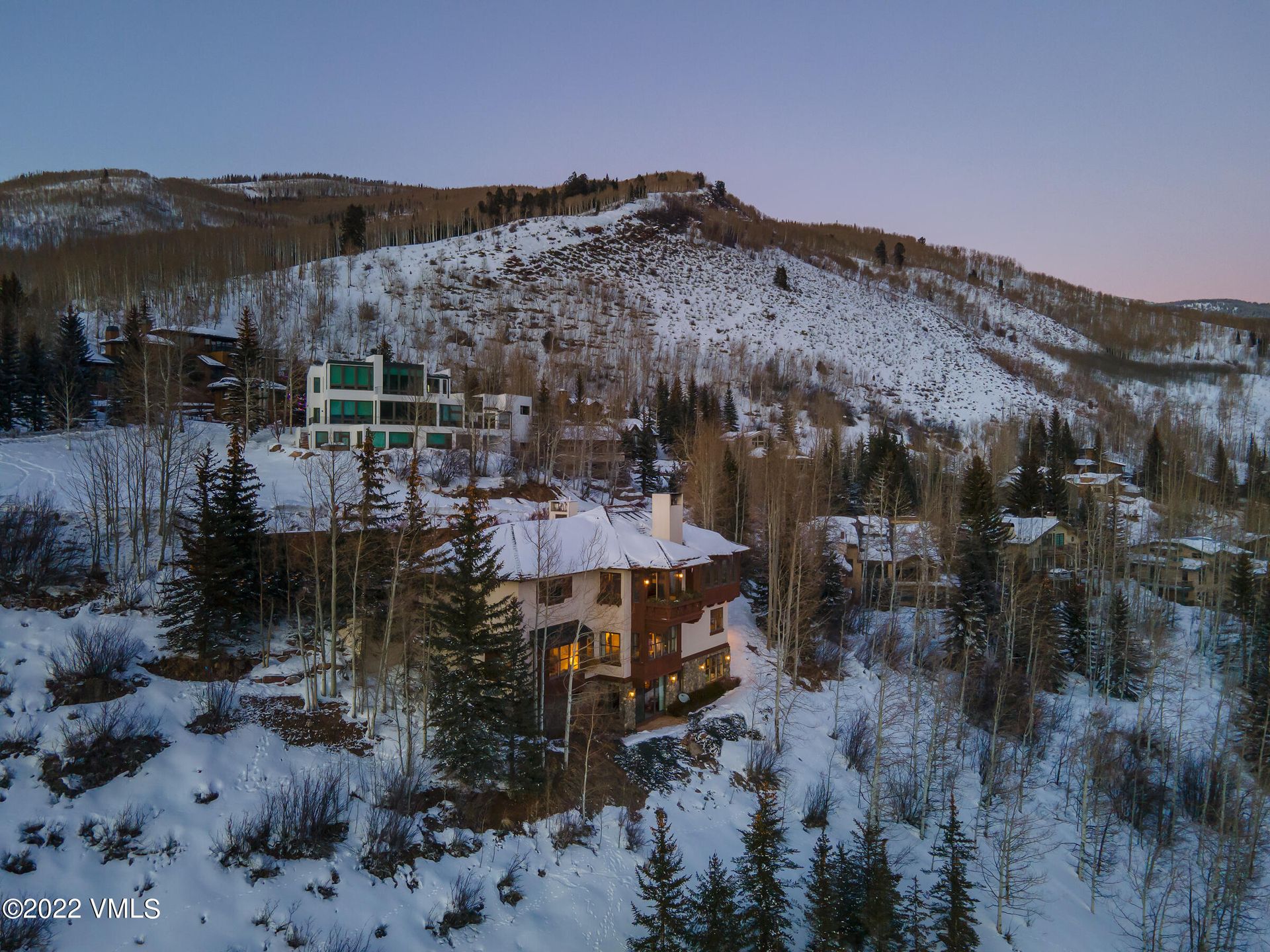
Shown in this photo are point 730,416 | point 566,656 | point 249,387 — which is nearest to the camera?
point 566,656

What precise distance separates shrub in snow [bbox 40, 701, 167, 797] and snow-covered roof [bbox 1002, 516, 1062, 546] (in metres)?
44.7

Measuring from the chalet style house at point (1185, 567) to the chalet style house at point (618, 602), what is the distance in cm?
3345

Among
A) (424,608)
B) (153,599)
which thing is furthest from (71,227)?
(424,608)

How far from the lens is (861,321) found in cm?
13350

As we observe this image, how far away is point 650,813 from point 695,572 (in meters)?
10.1

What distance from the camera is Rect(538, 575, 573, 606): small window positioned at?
2202cm

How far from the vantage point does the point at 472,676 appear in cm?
1816

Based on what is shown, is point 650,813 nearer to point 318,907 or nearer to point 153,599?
point 318,907

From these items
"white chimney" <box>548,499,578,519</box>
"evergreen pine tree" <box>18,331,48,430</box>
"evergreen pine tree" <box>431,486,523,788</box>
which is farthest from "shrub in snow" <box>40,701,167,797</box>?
"evergreen pine tree" <box>18,331,48,430</box>

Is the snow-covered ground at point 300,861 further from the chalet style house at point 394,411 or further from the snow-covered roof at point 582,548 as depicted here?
the chalet style house at point 394,411

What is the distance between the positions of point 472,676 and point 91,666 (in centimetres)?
1040

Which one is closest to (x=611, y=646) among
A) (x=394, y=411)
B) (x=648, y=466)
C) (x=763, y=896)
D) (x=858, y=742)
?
(x=858, y=742)

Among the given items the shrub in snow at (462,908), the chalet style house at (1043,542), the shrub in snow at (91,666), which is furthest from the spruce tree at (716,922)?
the chalet style house at (1043,542)

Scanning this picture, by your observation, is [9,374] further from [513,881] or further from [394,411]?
[513,881]
